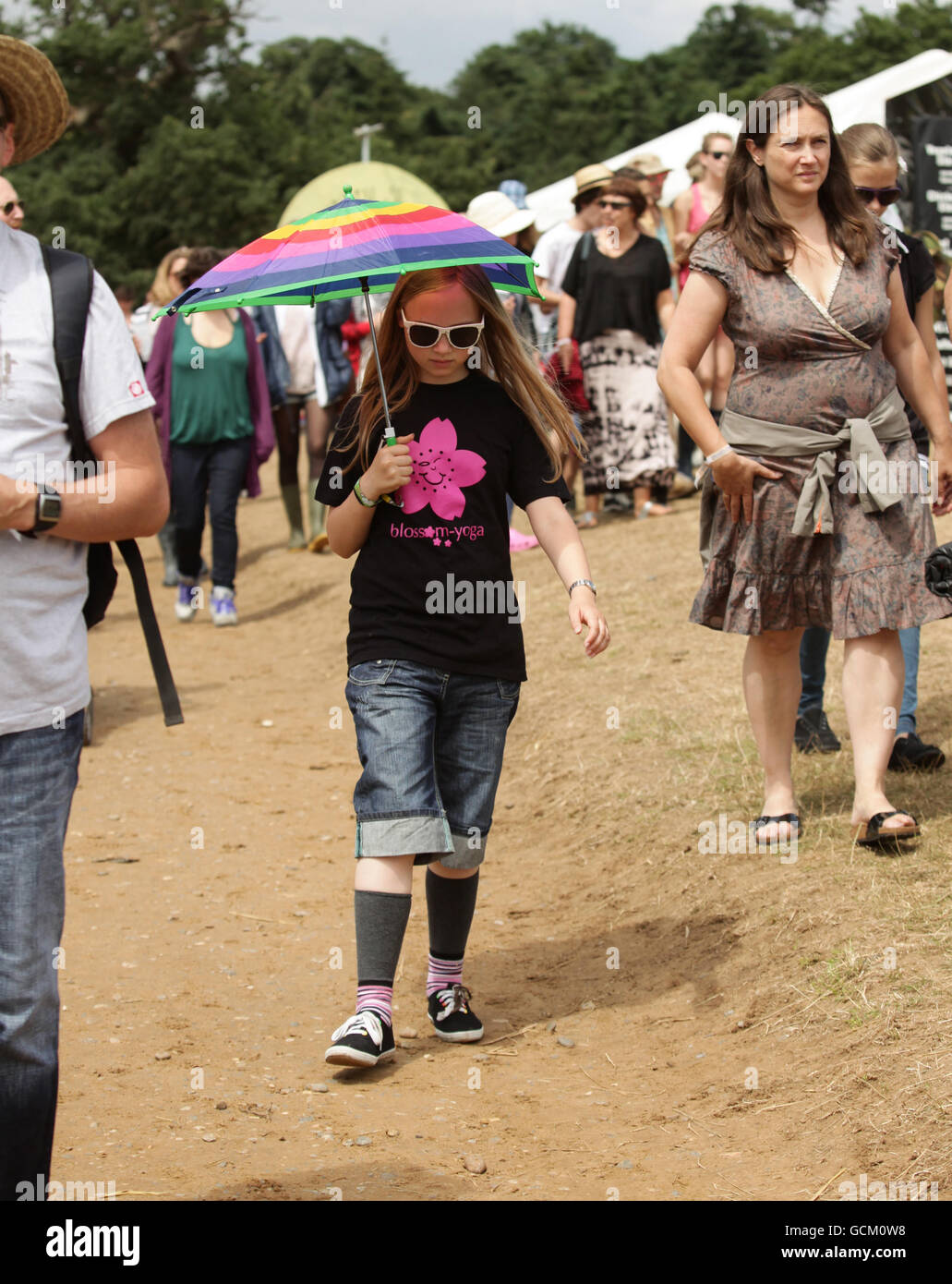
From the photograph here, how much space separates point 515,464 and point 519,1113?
1.59m

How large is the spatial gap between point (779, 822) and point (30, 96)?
127 inches

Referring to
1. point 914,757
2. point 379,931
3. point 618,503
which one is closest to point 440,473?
point 379,931

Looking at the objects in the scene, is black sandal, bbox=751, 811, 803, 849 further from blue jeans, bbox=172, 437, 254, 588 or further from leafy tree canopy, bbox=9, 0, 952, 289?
leafy tree canopy, bbox=9, 0, 952, 289

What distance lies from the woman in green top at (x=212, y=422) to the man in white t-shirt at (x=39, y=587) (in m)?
7.32

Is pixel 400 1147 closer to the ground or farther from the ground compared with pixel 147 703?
farther from the ground

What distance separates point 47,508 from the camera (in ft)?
8.29

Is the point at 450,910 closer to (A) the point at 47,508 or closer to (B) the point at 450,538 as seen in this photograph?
(B) the point at 450,538

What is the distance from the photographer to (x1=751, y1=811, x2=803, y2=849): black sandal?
4.98 m

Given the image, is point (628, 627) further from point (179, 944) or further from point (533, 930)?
point (179, 944)

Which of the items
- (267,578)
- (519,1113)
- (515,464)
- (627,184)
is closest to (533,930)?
(519,1113)

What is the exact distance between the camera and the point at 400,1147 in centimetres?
350

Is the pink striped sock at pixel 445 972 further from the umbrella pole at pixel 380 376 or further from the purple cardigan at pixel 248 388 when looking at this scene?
the purple cardigan at pixel 248 388

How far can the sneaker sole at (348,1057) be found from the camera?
386cm

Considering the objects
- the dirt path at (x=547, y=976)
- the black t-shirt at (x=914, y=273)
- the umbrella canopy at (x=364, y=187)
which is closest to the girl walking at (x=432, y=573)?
the dirt path at (x=547, y=976)
